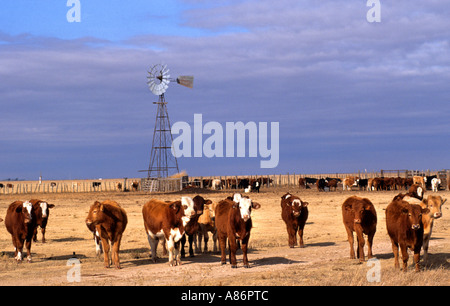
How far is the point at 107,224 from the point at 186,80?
4883cm

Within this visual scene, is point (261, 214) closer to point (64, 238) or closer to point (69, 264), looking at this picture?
point (64, 238)

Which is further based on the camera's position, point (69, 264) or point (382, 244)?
point (382, 244)

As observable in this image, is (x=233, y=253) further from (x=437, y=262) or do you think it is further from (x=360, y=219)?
(x=437, y=262)

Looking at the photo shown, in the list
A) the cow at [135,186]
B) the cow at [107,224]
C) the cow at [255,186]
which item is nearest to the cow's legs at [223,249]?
the cow at [107,224]

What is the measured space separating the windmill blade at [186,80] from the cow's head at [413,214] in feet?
166

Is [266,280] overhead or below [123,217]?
below

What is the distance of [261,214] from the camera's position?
34031mm

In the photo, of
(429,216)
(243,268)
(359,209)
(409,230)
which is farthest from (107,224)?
(429,216)

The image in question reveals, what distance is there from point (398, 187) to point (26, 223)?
2224 inches

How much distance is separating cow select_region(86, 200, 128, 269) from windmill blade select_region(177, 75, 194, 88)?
158 feet

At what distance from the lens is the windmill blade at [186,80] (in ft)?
208

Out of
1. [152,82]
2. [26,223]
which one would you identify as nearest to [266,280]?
[26,223]
